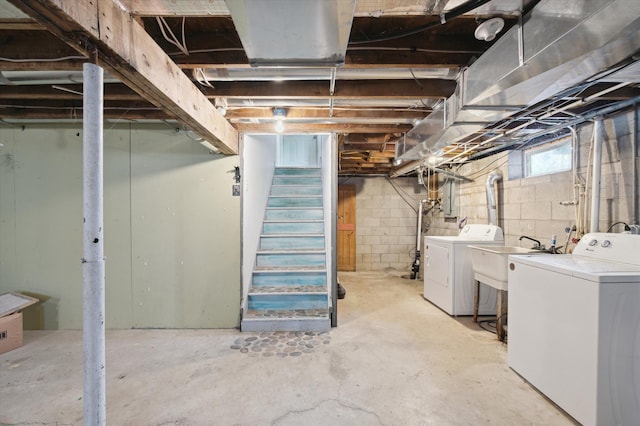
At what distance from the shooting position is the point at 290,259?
3428 millimetres

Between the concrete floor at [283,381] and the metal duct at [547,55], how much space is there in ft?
6.18

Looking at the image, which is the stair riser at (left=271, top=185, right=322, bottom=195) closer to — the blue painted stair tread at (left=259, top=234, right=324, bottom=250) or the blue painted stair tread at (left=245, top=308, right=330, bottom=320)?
the blue painted stair tread at (left=259, top=234, right=324, bottom=250)

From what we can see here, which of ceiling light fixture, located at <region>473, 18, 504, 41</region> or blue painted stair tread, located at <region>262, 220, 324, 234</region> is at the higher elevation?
ceiling light fixture, located at <region>473, 18, 504, 41</region>

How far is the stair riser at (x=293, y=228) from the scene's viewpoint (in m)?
3.85

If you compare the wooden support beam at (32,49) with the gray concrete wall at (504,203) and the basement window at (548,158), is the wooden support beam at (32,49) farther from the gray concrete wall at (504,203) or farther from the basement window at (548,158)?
the basement window at (548,158)

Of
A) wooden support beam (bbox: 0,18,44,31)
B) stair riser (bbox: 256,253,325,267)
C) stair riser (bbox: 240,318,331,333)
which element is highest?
wooden support beam (bbox: 0,18,44,31)

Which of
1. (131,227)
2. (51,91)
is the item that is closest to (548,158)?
(131,227)

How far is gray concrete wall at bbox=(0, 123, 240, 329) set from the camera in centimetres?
276

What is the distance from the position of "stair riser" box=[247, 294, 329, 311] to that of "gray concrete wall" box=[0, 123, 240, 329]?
209 mm

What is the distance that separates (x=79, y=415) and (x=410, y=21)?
118 inches

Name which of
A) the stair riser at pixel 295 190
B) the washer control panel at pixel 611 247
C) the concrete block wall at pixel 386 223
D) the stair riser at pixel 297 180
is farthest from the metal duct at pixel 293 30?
the concrete block wall at pixel 386 223

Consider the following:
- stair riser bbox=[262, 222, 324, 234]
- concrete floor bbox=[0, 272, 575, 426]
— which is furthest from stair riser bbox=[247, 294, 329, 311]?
stair riser bbox=[262, 222, 324, 234]

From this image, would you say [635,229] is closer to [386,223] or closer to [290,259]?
[290,259]

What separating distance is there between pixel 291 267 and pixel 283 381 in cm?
150
